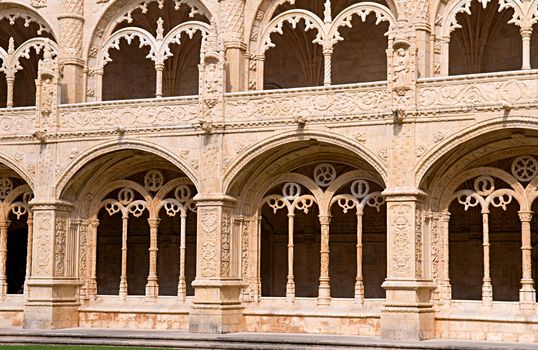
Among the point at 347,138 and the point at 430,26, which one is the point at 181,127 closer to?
the point at 347,138

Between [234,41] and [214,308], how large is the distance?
659 centimetres

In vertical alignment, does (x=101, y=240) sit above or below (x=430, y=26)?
below

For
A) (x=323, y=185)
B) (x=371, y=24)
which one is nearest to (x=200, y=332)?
(x=323, y=185)

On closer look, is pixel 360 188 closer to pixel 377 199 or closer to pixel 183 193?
pixel 377 199

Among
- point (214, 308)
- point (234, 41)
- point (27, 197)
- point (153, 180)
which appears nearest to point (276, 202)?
point (214, 308)

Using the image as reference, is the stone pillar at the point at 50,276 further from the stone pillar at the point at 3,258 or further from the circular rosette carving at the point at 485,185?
the circular rosette carving at the point at 485,185

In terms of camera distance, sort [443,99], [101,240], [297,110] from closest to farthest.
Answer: [443,99] → [297,110] → [101,240]

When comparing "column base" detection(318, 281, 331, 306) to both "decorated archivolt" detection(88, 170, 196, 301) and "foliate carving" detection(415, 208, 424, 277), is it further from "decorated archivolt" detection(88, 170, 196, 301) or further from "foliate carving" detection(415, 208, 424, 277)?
"decorated archivolt" detection(88, 170, 196, 301)

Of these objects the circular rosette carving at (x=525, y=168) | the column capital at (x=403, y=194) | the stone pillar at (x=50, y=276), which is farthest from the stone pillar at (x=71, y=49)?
the circular rosette carving at (x=525, y=168)

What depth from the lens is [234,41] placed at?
2527cm

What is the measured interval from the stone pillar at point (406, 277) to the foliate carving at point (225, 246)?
161 inches

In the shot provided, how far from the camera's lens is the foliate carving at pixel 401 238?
22312 millimetres

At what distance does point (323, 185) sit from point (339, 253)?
508 cm

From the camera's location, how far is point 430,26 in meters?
23.4
